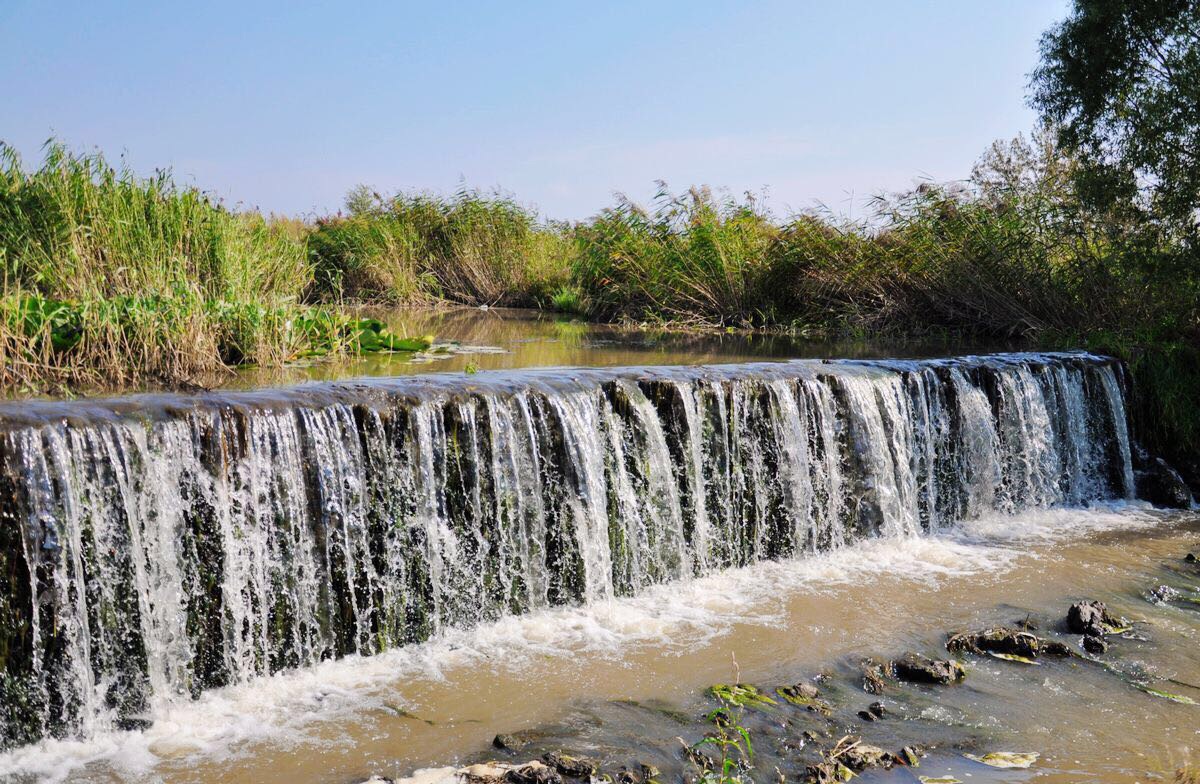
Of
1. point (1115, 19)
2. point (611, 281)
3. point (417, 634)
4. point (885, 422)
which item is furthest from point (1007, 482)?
point (611, 281)

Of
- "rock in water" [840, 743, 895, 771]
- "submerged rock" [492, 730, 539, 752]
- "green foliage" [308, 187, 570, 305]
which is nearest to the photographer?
"rock in water" [840, 743, 895, 771]

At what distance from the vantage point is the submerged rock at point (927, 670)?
4.74m

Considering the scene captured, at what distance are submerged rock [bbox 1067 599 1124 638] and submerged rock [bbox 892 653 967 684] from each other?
3.19 ft

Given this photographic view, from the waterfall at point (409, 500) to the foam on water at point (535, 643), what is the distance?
12 centimetres

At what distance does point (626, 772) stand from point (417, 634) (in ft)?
6.51

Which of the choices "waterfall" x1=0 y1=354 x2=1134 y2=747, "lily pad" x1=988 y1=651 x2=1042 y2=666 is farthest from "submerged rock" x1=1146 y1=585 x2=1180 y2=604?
"waterfall" x1=0 y1=354 x2=1134 y2=747

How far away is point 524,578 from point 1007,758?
9.31ft

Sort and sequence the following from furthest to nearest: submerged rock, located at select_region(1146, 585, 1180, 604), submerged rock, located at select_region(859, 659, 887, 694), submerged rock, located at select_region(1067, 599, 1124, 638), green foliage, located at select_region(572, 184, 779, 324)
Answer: green foliage, located at select_region(572, 184, 779, 324)
submerged rock, located at select_region(1146, 585, 1180, 604)
submerged rock, located at select_region(1067, 599, 1124, 638)
submerged rock, located at select_region(859, 659, 887, 694)

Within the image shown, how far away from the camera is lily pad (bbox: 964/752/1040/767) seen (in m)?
3.94

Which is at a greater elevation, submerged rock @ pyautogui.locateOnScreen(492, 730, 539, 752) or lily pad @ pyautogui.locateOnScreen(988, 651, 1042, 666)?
submerged rock @ pyautogui.locateOnScreen(492, 730, 539, 752)

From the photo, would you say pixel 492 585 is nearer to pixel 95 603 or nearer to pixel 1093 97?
pixel 95 603

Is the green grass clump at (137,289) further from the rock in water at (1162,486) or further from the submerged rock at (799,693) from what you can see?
the rock in water at (1162,486)

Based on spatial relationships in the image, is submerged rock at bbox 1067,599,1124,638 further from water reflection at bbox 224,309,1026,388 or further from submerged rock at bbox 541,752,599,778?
water reflection at bbox 224,309,1026,388

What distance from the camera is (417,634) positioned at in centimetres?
543
